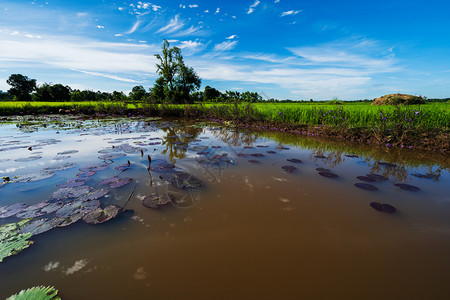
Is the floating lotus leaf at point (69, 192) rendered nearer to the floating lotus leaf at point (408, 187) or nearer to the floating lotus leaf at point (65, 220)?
the floating lotus leaf at point (65, 220)

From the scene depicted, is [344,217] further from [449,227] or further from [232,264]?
[232,264]

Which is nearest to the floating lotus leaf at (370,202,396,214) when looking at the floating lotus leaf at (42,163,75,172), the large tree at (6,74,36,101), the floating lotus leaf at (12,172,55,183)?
the floating lotus leaf at (12,172,55,183)

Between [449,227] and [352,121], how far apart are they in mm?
5627

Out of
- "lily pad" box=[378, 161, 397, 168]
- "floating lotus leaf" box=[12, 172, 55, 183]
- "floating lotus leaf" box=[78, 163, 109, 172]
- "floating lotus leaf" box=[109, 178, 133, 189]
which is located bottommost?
"floating lotus leaf" box=[12, 172, 55, 183]

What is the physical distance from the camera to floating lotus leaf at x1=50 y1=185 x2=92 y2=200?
221 cm

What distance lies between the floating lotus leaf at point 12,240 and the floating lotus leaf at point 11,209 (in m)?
0.25

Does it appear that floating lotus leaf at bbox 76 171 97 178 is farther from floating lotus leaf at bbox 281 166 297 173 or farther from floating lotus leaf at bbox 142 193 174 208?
floating lotus leaf at bbox 281 166 297 173

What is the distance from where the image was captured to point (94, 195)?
2258 mm

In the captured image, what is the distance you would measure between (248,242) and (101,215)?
5.33 ft

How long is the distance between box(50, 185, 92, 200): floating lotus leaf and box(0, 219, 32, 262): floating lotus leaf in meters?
0.47

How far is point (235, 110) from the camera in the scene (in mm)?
9469

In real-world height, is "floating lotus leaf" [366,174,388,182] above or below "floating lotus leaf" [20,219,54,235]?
above

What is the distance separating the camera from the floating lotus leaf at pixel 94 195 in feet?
7.21

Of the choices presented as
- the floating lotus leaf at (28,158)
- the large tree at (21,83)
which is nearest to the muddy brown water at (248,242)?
the floating lotus leaf at (28,158)
